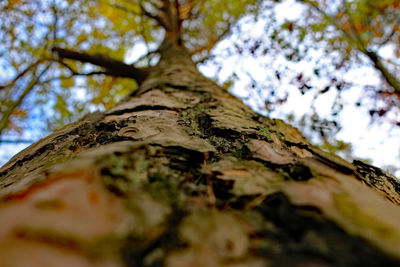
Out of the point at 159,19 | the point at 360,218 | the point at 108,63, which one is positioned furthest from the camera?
the point at 159,19

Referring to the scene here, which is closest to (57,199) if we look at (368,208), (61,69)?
(368,208)

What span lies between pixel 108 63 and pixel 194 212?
2.99 meters

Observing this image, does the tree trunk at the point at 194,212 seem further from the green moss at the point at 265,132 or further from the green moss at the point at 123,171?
the green moss at the point at 265,132

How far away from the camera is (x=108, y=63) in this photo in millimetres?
3109

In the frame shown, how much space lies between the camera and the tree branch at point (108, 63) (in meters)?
3.04

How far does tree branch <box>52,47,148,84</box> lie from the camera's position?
3035 millimetres

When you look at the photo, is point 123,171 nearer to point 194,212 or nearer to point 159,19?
point 194,212

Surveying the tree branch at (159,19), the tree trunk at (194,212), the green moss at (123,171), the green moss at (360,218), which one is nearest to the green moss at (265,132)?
the tree trunk at (194,212)

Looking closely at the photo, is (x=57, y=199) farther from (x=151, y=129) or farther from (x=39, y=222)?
(x=151, y=129)

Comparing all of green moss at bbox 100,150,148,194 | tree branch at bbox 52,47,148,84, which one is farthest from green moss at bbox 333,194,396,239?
tree branch at bbox 52,47,148,84

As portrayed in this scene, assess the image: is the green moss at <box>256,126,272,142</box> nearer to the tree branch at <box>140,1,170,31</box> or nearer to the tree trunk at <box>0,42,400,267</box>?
the tree trunk at <box>0,42,400,267</box>

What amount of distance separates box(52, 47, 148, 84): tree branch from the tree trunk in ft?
8.06

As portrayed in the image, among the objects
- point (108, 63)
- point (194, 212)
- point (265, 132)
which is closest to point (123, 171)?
point (194, 212)

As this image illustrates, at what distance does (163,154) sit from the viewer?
31.5 inches
